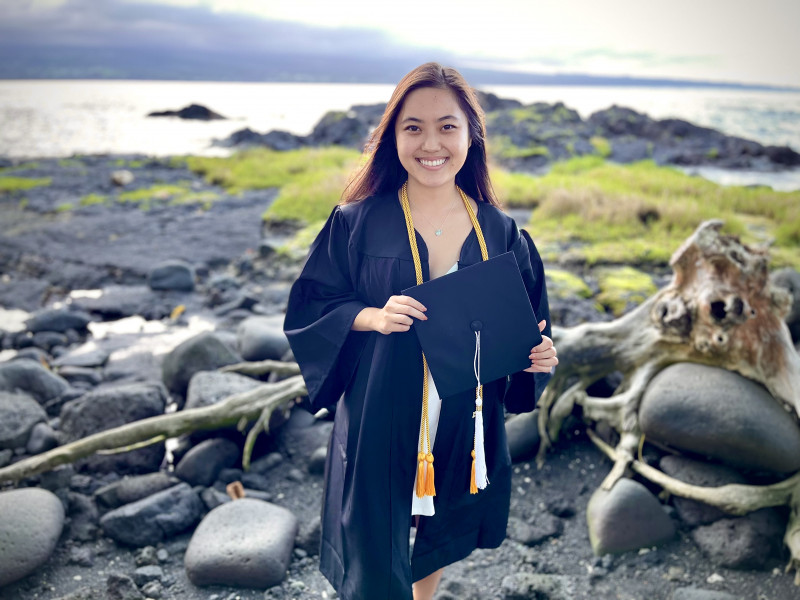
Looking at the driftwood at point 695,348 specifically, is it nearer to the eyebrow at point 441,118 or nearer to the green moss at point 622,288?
the green moss at point 622,288

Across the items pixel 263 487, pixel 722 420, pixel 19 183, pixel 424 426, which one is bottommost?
pixel 263 487

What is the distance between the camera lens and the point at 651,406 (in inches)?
150

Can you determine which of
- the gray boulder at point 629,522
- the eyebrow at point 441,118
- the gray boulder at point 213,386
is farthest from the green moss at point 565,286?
the eyebrow at point 441,118

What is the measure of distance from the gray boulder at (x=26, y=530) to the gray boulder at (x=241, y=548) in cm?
79

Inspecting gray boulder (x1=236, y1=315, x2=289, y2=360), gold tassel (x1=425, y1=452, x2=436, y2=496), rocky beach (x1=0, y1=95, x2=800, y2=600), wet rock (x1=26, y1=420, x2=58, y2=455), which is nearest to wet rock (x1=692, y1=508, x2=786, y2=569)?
rocky beach (x1=0, y1=95, x2=800, y2=600)

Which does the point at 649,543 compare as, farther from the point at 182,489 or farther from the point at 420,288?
the point at 182,489

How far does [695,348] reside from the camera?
398cm

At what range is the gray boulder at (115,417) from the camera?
4.18 meters

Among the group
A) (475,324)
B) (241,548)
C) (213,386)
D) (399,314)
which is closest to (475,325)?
(475,324)

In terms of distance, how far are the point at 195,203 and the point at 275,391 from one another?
10.8 metres

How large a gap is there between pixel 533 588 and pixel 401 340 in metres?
1.75

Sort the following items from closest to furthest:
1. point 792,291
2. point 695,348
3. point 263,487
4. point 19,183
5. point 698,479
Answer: point 698,479, point 695,348, point 263,487, point 792,291, point 19,183

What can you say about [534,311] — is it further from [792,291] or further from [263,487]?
[792,291]

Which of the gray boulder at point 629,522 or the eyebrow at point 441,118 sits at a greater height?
the eyebrow at point 441,118
